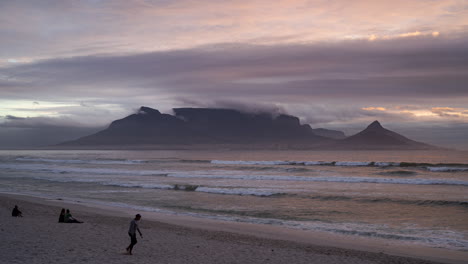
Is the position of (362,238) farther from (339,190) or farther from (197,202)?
(339,190)

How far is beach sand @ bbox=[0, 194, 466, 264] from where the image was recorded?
10570 mm

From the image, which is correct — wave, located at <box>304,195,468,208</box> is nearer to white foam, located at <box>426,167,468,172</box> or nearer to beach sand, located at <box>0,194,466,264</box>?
beach sand, located at <box>0,194,466,264</box>

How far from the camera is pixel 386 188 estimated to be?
3002 cm

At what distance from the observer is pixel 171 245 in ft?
41.2

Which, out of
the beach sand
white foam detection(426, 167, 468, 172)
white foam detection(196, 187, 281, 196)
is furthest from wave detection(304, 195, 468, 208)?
white foam detection(426, 167, 468, 172)

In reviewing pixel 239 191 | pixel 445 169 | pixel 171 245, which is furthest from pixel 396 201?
pixel 445 169

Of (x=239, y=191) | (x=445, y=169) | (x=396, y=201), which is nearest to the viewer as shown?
(x=396, y=201)

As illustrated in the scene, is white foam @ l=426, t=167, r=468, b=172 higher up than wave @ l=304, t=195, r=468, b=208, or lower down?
higher up

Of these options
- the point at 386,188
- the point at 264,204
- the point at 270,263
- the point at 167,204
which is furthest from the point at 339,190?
the point at 270,263

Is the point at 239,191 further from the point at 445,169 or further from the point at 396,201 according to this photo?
the point at 445,169

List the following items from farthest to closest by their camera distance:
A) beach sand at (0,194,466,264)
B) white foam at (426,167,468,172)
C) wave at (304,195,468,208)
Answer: white foam at (426,167,468,172) < wave at (304,195,468,208) < beach sand at (0,194,466,264)

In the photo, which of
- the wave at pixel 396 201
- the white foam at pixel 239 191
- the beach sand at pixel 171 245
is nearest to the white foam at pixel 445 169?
the wave at pixel 396 201

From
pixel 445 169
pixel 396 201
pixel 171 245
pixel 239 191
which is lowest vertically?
pixel 239 191

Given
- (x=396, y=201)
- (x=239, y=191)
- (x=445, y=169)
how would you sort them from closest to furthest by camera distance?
(x=396, y=201) < (x=239, y=191) < (x=445, y=169)
